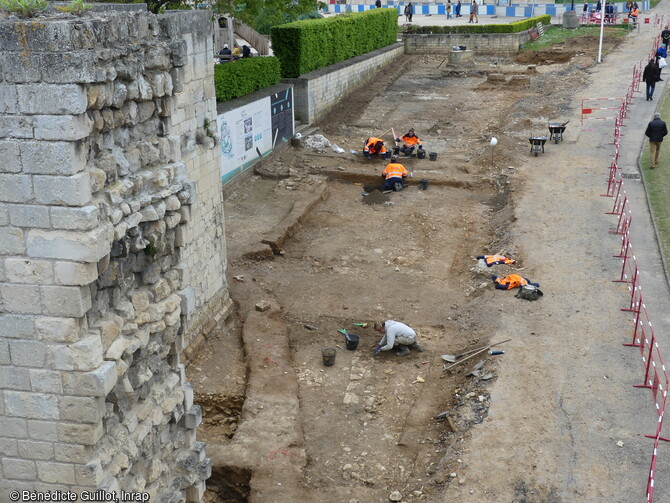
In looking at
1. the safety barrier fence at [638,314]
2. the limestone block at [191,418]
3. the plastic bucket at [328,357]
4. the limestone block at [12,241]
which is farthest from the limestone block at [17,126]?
the plastic bucket at [328,357]

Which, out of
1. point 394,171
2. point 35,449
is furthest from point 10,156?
point 394,171

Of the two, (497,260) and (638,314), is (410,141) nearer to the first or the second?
(497,260)

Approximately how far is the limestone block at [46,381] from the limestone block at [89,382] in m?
0.05

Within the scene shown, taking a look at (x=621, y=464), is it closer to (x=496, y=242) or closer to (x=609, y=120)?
(x=496, y=242)

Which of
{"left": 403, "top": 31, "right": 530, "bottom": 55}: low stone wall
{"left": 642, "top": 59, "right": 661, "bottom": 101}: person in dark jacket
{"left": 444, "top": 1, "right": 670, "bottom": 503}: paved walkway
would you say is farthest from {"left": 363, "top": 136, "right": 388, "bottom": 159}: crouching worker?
{"left": 403, "top": 31, "right": 530, "bottom": 55}: low stone wall

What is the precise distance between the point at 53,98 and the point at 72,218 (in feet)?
2.69

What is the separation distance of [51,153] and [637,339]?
9411 mm

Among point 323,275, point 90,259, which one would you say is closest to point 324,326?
point 323,275

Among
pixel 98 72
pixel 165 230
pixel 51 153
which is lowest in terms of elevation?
pixel 165 230

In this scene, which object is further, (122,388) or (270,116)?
(270,116)

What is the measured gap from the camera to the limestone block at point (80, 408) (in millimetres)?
5672

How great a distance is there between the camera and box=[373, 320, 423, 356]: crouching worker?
12273mm

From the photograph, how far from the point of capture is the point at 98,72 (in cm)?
520

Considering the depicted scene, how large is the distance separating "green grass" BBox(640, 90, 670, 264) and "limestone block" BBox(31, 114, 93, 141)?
1213 centimetres
